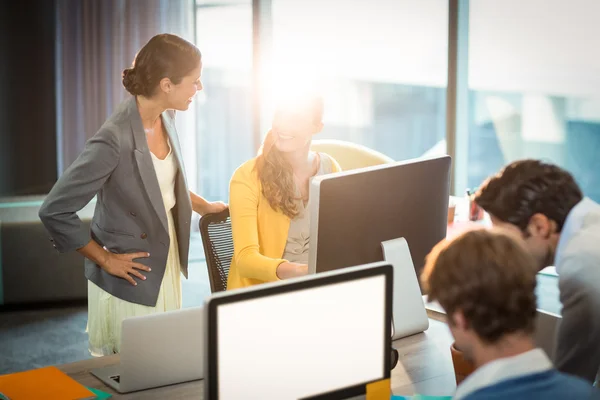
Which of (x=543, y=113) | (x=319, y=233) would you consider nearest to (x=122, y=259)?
(x=319, y=233)

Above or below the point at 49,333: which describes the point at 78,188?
above

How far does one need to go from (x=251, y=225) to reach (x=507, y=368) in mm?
1355

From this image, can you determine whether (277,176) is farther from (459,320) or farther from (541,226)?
(459,320)

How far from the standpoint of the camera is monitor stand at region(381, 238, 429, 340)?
7.29 feet

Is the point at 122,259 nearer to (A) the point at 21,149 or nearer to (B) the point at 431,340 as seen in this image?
(B) the point at 431,340

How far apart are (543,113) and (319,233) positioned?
3.81 meters

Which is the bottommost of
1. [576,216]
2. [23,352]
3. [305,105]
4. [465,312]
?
[23,352]

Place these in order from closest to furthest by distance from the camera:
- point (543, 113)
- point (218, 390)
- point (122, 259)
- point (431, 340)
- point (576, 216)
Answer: point (218, 390) < point (576, 216) < point (431, 340) < point (122, 259) < point (543, 113)

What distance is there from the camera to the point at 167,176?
9.12ft

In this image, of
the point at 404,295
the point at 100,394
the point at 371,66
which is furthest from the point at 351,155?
the point at 371,66

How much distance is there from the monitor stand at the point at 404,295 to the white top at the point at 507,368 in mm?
786

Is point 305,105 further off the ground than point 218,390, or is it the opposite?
point 305,105

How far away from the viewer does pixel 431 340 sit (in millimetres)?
2410

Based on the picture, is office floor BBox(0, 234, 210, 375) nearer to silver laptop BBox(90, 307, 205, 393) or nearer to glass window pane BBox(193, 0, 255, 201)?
glass window pane BBox(193, 0, 255, 201)
